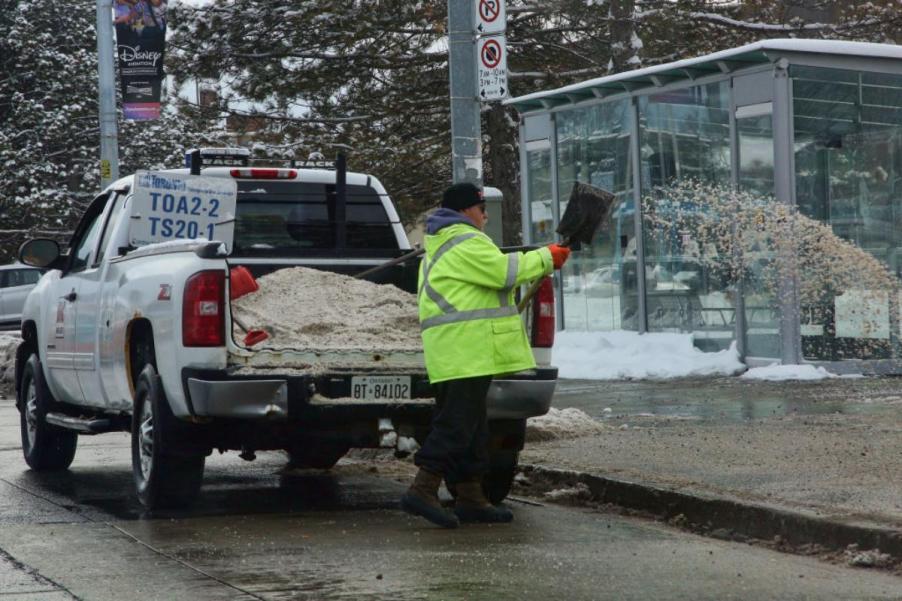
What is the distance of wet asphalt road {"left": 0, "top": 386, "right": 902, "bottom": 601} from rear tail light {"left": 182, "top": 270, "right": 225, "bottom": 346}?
962 millimetres

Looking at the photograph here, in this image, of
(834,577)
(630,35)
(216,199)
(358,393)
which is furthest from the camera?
(630,35)

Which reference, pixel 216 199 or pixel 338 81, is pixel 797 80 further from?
pixel 338 81

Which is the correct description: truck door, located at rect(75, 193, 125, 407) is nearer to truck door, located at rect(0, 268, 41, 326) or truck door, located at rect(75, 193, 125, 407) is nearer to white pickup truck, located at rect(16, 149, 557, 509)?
white pickup truck, located at rect(16, 149, 557, 509)

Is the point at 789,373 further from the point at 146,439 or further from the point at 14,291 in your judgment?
the point at 14,291

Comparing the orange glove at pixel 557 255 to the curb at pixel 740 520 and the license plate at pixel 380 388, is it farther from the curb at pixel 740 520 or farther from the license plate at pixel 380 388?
the curb at pixel 740 520

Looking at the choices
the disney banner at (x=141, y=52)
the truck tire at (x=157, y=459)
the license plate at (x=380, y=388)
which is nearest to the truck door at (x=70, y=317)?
the truck tire at (x=157, y=459)

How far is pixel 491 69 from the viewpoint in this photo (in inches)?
486

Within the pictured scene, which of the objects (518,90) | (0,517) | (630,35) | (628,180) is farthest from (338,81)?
(0,517)

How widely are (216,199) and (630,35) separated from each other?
15.6 m

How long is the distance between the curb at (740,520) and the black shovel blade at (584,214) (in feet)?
4.59

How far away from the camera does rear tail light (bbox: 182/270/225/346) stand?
8.20 meters

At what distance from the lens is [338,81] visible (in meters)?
26.6

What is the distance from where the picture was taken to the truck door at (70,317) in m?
10.4

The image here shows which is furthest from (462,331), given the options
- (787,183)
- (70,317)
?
(787,183)
